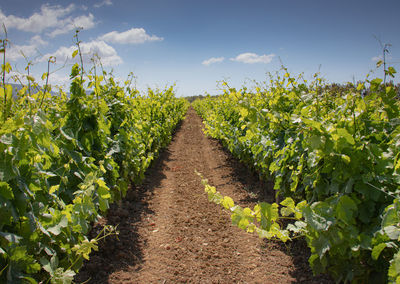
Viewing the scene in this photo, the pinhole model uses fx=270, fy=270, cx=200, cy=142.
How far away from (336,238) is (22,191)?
2106mm

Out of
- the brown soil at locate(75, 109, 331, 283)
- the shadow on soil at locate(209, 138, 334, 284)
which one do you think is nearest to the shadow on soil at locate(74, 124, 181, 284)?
the brown soil at locate(75, 109, 331, 283)

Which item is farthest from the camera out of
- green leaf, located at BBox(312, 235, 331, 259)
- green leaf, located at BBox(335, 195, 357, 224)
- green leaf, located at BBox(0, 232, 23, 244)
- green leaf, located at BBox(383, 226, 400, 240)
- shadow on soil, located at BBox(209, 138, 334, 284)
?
shadow on soil, located at BBox(209, 138, 334, 284)

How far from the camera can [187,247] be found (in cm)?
336

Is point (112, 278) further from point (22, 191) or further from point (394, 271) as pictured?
point (394, 271)

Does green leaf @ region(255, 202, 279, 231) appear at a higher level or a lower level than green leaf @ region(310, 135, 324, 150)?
lower

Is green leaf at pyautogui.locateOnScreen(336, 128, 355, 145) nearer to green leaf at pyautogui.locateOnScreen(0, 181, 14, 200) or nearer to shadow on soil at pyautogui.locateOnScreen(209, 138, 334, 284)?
shadow on soil at pyautogui.locateOnScreen(209, 138, 334, 284)

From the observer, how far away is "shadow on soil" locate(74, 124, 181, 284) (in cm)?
281

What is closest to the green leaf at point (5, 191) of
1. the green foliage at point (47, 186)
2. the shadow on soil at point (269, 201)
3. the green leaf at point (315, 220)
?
the green foliage at point (47, 186)

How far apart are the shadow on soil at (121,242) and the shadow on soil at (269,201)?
1.56 m

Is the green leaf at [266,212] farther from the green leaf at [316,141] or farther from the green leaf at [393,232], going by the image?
the green leaf at [393,232]

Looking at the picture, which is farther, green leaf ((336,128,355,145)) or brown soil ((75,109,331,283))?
brown soil ((75,109,331,283))

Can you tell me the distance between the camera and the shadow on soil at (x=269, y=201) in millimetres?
2791

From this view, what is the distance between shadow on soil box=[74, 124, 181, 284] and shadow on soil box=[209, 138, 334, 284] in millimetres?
1558

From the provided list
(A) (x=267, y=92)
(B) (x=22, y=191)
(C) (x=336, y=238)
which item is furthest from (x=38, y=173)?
(A) (x=267, y=92)
